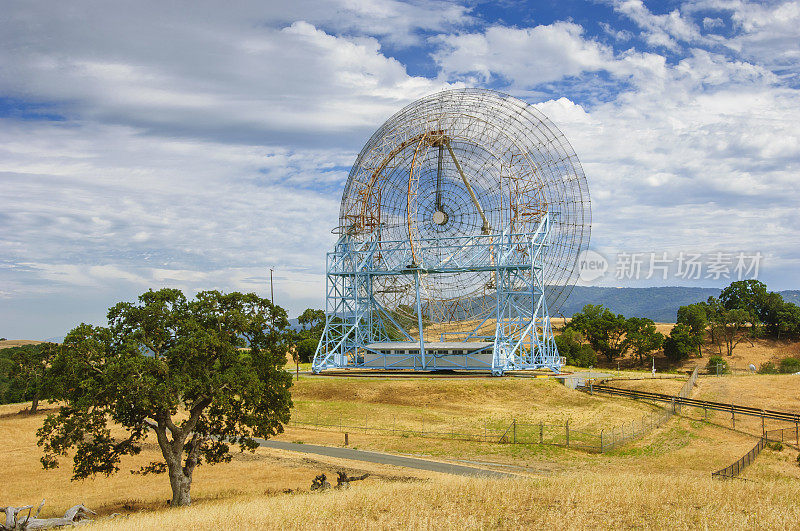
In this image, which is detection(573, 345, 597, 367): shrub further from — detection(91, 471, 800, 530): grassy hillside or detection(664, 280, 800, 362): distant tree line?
detection(91, 471, 800, 530): grassy hillside

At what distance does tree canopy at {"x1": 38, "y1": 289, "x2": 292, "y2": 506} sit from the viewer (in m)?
25.8

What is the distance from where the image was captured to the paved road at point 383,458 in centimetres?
3316

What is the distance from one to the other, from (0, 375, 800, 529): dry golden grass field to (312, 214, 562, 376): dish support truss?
20.7ft

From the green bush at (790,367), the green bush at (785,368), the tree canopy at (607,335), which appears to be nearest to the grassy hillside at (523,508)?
the green bush at (785,368)

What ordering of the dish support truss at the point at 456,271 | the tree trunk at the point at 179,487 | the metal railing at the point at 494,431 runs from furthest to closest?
1. the dish support truss at the point at 456,271
2. the metal railing at the point at 494,431
3. the tree trunk at the point at 179,487

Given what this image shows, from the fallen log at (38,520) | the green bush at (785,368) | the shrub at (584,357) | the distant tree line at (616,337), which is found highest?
the distant tree line at (616,337)

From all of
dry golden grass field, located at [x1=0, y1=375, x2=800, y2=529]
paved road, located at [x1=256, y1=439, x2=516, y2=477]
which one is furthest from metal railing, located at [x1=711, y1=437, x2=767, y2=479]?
paved road, located at [x1=256, y1=439, x2=516, y2=477]

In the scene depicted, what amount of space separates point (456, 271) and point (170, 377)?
38.0 metres

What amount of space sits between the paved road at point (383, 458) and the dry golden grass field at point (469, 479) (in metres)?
1.27

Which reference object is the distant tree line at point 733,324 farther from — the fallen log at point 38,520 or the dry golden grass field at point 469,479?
the fallen log at point 38,520

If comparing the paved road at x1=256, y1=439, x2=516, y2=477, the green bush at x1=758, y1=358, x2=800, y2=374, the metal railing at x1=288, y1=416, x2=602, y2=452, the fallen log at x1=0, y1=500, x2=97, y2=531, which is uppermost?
the green bush at x1=758, y1=358, x2=800, y2=374

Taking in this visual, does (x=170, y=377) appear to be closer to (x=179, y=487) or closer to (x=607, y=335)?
(x=179, y=487)

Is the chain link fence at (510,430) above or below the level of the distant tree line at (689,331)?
below

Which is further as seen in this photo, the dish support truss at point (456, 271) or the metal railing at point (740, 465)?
the dish support truss at point (456, 271)
